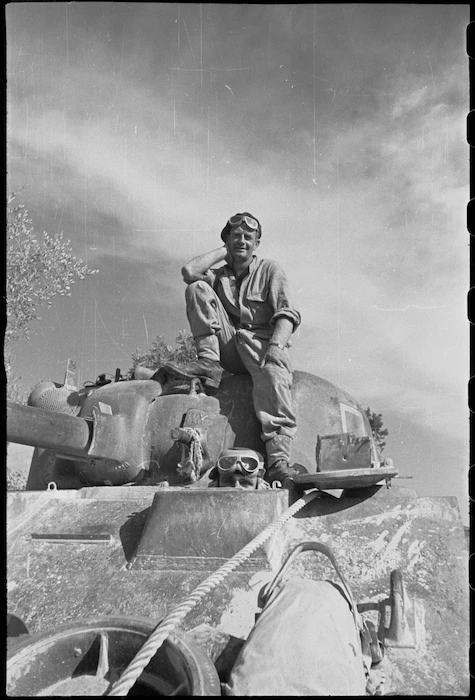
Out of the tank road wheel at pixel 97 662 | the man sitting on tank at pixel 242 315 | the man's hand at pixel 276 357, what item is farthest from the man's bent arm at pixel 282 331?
the tank road wheel at pixel 97 662

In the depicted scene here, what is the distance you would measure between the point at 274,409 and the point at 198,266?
169 cm

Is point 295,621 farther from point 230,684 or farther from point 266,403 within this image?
point 266,403

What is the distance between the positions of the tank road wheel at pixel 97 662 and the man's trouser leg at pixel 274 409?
2422 millimetres

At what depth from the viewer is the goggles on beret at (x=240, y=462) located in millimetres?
3787

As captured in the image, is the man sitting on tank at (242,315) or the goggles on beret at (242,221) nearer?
the man sitting on tank at (242,315)

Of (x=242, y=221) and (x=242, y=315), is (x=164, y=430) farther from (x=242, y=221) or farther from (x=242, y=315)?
(x=242, y=221)

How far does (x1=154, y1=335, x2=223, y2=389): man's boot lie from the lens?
4.92 meters

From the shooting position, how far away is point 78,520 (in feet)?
12.5

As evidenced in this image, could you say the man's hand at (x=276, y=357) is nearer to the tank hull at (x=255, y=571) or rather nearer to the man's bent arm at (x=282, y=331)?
the man's bent arm at (x=282, y=331)

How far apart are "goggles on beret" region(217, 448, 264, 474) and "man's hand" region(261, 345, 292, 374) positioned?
1.07 m

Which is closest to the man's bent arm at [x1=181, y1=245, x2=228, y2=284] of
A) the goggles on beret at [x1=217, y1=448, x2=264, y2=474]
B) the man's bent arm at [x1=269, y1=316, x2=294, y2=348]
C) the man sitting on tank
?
the man sitting on tank

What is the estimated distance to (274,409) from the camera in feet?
14.8

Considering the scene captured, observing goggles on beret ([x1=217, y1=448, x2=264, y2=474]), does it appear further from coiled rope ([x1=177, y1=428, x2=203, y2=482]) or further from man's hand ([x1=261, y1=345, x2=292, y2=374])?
man's hand ([x1=261, y1=345, x2=292, y2=374])

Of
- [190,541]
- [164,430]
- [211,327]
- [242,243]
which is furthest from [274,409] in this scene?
[242,243]
